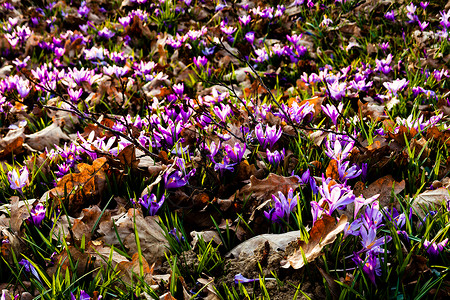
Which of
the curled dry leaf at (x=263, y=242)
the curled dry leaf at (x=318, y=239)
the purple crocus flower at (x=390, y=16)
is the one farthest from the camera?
the purple crocus flower at (x=390, y=16)

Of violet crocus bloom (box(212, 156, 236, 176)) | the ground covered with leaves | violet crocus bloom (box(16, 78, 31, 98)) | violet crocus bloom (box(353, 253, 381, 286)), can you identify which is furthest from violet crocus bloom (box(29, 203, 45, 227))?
violet crocus bloom (box(16, 78, 31, 98))

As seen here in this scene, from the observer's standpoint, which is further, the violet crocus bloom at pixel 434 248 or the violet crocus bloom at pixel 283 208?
the violet crocus bloom at pixel 283 208

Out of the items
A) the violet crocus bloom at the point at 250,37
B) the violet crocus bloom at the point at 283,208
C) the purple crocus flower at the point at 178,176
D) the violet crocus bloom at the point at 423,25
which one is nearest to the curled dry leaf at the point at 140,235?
the purple crocus flower at the point at 178,176

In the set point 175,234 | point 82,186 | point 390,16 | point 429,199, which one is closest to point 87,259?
point 175,234

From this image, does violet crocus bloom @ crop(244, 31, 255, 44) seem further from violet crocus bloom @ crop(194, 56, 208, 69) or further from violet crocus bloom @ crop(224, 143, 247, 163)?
violet crocus bloom @ crop(224, 143, 247, 163)

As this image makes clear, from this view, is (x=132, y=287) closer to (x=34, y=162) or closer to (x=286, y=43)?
(x=34, y=162)

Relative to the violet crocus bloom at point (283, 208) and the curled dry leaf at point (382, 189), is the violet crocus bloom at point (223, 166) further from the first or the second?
the curled dry leaf at point (382, 189)

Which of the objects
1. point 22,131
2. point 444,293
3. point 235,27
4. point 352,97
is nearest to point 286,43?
point 235,27
